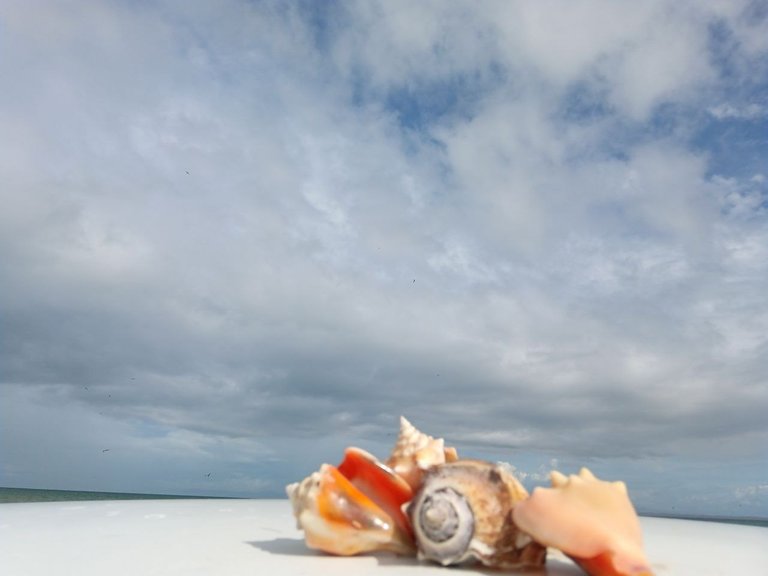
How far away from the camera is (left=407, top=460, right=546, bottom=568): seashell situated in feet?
13.5

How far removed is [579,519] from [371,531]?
147cm

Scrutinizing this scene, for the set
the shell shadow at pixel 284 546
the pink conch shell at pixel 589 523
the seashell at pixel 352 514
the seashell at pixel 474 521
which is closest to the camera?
the pink conch shell at pixel 589 523

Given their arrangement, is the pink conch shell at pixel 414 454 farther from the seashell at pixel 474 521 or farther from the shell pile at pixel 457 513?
the seashell at pixel 474 521

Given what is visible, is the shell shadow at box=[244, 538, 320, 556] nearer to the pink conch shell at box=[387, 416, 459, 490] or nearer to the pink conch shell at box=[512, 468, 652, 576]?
the pink conch shell at box=[387, 416, 459, 490]

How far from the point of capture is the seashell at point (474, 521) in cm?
410

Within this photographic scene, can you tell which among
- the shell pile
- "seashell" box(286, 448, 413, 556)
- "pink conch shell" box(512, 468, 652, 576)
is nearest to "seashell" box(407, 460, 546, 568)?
the shell pile

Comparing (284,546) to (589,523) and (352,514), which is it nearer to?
(352,514)

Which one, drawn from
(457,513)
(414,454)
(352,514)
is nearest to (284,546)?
(352,514)

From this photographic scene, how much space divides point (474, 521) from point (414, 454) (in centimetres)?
79

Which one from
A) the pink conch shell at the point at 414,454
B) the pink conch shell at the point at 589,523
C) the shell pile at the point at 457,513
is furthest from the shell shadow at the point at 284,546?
the pink conch shell at the point at 589,523

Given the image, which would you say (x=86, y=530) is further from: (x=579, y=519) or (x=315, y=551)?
(x=579, y=519)

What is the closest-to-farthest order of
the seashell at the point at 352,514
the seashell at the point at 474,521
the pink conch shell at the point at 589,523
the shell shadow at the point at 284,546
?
the pink conch shell at the point at 589,523 < the seashell at the point at 474,521 < the seashell at the point at 352,514 < the shell shadow at the point at 284,546

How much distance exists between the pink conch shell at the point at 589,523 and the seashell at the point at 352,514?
1.01m

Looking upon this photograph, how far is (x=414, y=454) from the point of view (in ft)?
15.7
